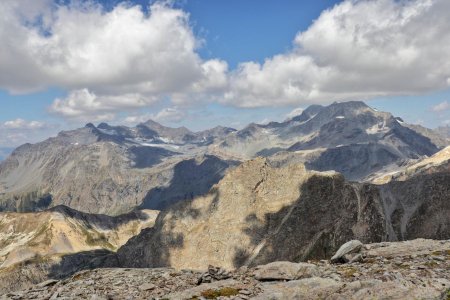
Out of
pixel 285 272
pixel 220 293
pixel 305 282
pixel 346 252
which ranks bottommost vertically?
pixel 346 252

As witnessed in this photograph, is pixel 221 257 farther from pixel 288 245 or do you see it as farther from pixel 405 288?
pixel 405 288

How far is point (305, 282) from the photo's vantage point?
33.5 m

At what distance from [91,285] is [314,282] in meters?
24.4

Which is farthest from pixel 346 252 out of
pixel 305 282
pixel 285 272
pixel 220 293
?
pixel 220 293

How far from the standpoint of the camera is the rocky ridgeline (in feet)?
94.8

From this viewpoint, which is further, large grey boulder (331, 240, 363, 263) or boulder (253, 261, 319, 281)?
large grey boulder (331, 240, 363, 263)

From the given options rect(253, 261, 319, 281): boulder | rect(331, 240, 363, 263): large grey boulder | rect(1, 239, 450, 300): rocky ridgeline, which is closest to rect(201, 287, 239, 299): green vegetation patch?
rect(1, 239, 450, 300): rocky ridgeline

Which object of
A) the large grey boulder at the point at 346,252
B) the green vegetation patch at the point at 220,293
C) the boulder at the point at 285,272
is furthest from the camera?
the large grey boulder at the point at 346,252

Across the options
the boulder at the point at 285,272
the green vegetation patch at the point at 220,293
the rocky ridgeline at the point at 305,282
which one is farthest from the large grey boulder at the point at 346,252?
the green vegetation patch at the point at 220,293

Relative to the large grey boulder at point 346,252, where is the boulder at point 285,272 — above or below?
above

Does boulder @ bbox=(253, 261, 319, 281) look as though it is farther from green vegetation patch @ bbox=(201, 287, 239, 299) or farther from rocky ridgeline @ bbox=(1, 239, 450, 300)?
green vegetation patch @ bbox=(201, 287, 239, 299)

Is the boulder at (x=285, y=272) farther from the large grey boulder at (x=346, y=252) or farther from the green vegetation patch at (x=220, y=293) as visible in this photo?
the large grey boulder at (x=346, y=252)

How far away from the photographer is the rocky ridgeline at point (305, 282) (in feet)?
94.8

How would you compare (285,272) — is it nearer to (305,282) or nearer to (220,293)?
(305,282)
